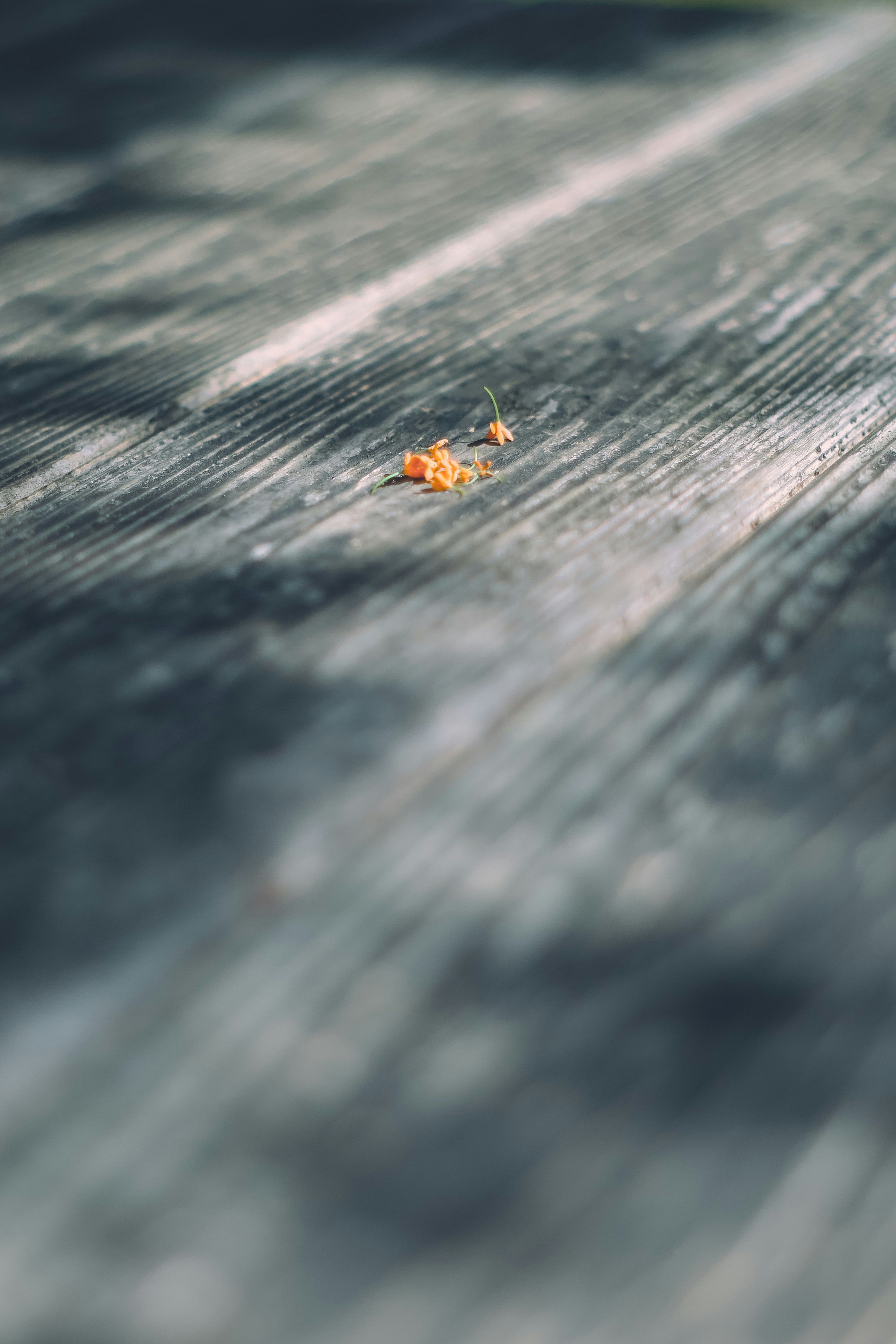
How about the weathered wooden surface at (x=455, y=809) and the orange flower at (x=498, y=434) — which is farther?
the orange flower at (x=498, y=434)

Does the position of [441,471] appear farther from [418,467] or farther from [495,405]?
[495,405]

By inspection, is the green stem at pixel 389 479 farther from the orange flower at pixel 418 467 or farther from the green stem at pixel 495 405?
the green stem at pixel 495 405

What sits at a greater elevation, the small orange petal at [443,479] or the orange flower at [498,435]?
the orange flower at [498,435]

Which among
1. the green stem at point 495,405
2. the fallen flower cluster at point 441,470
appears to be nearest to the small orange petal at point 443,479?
the fallen flower cluster at point 441,470

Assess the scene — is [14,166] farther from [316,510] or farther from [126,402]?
[316,510]

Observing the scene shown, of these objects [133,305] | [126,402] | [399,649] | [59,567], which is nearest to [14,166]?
[133,305]

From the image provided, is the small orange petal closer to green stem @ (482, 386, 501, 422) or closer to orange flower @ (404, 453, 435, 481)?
orange flower @ (404, 453, 435, 481)

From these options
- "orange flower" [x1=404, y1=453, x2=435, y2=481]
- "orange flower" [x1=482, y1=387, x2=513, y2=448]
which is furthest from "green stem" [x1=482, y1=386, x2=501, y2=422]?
"orange flower" [x1=404, y1=453, x2=435, y2=481]
